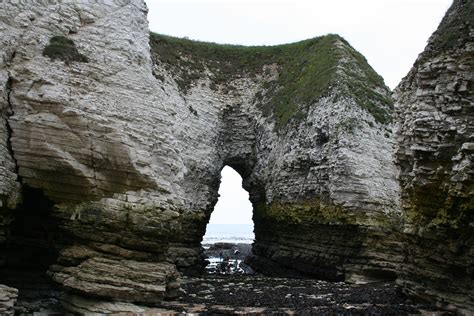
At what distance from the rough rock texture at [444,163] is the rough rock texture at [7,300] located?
12.9 m

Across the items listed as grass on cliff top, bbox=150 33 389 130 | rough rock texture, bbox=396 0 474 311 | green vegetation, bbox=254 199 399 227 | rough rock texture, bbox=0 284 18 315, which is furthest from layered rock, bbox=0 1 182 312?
grass on cliff top, bbox=150 33 389 130

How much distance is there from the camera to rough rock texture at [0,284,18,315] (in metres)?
14.6

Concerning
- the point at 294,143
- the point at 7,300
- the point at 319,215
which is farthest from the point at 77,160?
the point at 294,143

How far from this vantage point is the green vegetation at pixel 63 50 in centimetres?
1791

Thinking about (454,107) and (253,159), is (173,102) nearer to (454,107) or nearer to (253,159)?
(253,159)

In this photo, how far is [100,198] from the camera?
672 inches

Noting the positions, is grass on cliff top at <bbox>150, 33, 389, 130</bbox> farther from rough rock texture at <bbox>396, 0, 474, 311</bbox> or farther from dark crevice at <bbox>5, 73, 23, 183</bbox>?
dark crevice at <bbox>5, 73, 23, 183</bbox>

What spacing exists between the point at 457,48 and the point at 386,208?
513 inches

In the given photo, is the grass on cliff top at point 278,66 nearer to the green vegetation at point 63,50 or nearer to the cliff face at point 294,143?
the cliff face at point 294,143

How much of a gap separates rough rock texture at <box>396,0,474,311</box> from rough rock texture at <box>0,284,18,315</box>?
12864 millimetres

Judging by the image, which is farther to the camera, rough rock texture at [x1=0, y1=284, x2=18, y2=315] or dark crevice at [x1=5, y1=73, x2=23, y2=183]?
dark crevice at [x1=5, y1=73, x2=23, y2=183]

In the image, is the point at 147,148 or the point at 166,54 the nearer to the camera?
the point at 147,148

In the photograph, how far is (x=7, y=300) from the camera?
1473 cm

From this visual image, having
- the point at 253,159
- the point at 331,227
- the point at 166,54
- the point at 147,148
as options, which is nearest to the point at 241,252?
the point at 253,159
